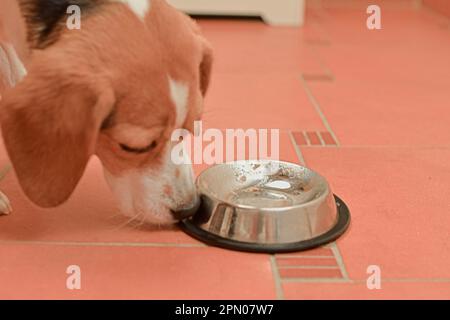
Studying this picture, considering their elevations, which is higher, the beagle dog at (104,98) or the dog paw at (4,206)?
the beagle dog at (104,98)

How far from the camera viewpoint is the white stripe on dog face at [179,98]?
1.55 meters

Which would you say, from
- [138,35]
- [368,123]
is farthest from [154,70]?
[368,123]

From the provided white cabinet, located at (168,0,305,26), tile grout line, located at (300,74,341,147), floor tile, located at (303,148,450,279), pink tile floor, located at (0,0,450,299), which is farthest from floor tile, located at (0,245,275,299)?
white cabinet, located at (168,0,305,26)

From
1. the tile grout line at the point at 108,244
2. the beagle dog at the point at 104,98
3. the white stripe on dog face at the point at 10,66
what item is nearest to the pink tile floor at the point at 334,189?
the tile grout line at the point at 108,244

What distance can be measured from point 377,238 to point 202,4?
9.96 ft

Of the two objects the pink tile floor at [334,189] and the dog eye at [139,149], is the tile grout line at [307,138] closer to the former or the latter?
the pink tile floor at [334,189]

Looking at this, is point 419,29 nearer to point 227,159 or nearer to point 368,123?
point 368,123

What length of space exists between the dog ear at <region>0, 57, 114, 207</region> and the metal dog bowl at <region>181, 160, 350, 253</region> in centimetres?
35

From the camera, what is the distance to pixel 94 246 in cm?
170

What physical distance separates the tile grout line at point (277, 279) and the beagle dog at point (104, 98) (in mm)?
243

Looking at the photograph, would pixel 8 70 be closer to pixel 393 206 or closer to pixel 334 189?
pixel 334 189

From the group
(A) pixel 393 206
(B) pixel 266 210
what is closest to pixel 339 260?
(B) pixel 266 210

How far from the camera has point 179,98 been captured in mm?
1569

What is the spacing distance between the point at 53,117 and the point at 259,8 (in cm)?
325
